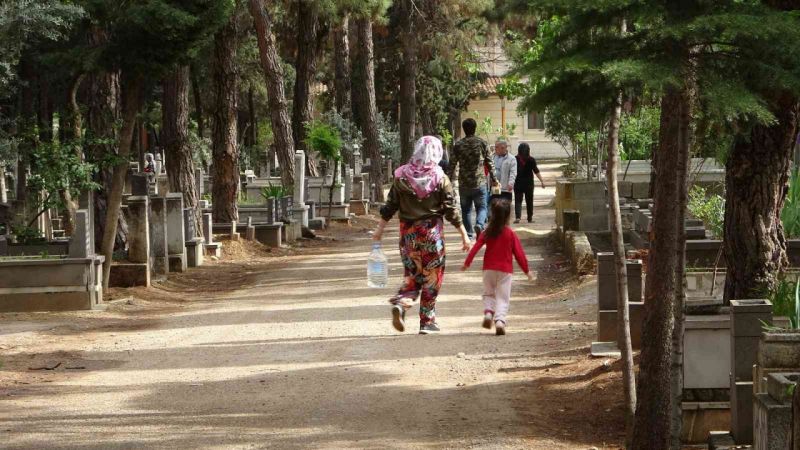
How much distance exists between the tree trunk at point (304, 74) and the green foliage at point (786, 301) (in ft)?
84.4

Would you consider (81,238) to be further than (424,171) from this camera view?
Yes

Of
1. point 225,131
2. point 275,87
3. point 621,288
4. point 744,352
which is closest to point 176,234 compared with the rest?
point 225,131

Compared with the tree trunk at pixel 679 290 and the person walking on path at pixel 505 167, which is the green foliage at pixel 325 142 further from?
the tree trunk at pixel 679 290

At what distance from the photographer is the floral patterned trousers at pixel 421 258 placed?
1208 cm

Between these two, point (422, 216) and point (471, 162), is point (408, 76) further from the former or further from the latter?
point (422, 216)

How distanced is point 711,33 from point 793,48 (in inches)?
17.0

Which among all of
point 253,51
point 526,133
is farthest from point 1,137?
point 526,133

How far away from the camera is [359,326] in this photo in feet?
45.2

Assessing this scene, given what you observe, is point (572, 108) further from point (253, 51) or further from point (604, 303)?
point (253, 51)

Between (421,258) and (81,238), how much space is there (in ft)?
16.9

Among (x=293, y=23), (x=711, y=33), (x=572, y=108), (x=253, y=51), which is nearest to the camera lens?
(x=711, y=33)

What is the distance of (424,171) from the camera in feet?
39.4

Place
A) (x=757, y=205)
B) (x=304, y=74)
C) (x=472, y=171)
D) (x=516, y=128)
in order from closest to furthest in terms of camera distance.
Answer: (x=757, y=205), (x=472, y=171), (x=304, y=74), (x=516, y=128)

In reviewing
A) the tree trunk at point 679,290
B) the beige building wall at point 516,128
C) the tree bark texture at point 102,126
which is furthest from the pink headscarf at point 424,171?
the beige building wall at point 516,128
